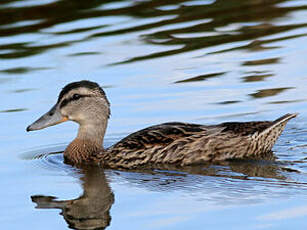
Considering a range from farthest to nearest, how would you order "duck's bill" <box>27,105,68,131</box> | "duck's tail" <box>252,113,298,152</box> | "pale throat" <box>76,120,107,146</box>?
"pale throat" <box>76,120,107,146</box> < "duck's bill" <box>27,105,68,131</box> < "duck's tail" <box>252,113,298,152</box>

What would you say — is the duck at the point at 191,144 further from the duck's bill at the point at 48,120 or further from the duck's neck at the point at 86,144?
the duck's neck at the point at 86,144

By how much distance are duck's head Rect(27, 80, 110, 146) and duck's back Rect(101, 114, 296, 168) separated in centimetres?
67

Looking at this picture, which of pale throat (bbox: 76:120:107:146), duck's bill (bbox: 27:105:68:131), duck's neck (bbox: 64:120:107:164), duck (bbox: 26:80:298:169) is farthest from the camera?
pale throat (bbox: 76:120:107:146)

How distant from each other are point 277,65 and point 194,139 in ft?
12.8

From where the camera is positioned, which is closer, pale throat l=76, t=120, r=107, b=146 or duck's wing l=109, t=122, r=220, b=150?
duck's wing l=109, t=122, r=220, b=150

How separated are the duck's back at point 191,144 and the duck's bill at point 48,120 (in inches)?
36.0

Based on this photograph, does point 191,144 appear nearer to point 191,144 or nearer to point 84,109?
point 191,144

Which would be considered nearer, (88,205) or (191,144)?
(88,205)

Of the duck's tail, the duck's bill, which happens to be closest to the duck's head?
the duck's bill

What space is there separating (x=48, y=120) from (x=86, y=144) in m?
0.56

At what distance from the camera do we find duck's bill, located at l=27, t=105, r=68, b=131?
1250 cm

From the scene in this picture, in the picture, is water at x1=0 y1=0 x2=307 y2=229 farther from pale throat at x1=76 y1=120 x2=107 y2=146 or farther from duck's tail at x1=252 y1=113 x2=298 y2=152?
pale throat at x1=76 y1=120 x2=107 y2=146

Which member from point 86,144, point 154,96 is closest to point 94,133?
point 86,144

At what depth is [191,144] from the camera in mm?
12211
